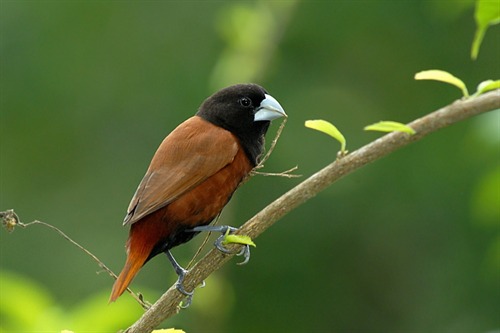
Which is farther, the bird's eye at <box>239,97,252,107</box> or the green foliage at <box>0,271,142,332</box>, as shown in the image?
the bird's eye at <box>239,97,252,107</box>

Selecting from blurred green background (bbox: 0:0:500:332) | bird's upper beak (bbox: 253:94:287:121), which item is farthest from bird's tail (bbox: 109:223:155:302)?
blurred green background (bbox: 0:0:500:332)

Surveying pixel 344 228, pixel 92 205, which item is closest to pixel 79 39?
pixel 92 205

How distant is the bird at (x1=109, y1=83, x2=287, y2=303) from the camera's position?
368 cm

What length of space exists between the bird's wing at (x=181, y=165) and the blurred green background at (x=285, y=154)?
54.9 inches

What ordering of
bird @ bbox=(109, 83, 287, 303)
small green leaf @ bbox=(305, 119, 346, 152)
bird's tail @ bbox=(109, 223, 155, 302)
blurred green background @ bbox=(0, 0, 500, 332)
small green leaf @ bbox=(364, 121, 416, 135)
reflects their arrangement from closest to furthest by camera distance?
small green leaf @ bbox=(364, 121, 416, 135) < small green leaf @ bbox=(305, 119, 346, 152) < bird's tail @ bbox=(109, 223, 155, 302) < bird @ bbox=(109, 83, 287, 303) < blurred green background @ bbox=(0, 0, 500, 332)

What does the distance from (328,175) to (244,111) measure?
5.29 ft

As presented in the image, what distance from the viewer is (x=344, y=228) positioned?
21.2 feet

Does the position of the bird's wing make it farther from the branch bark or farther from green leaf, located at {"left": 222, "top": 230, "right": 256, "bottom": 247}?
green leaf, located at {"left": 222, "top": 230, "right": 256, "bottom": 247}

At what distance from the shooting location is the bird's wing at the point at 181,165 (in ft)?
12.1

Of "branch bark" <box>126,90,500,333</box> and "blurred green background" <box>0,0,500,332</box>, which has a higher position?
"branch bark" <box>126,90,500,333</box>

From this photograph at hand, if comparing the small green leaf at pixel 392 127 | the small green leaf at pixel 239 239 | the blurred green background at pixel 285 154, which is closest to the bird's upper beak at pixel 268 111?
the blurred green background at pixel 285 154

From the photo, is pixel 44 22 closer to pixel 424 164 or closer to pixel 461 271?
pixel 424 164

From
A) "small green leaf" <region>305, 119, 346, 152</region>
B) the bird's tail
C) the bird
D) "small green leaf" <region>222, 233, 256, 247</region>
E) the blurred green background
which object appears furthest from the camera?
the blurred green background

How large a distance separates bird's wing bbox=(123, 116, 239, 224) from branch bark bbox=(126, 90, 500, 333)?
2.24 ft
